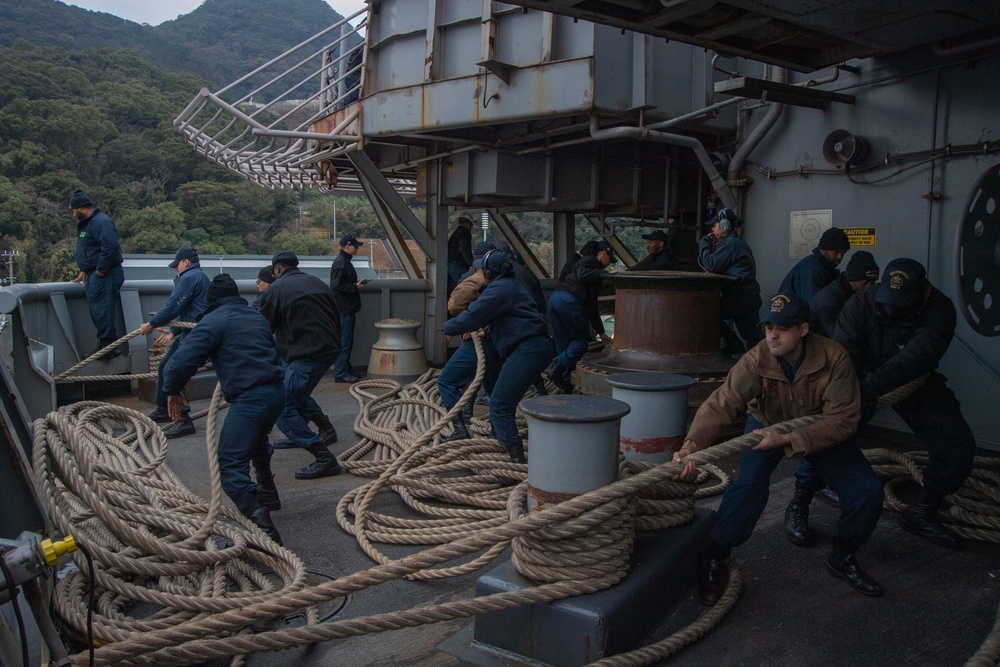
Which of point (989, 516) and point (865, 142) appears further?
point (865, 142)

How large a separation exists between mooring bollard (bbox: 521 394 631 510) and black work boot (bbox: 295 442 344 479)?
2874 mm

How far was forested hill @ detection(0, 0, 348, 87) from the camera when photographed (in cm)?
7175

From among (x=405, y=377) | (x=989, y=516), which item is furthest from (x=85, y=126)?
(x=989, y=516)

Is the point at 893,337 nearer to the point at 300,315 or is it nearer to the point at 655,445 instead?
the point at 655,445

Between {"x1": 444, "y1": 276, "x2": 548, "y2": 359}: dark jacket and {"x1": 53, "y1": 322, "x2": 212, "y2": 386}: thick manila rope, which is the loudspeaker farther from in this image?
{"x1": 53, "y1": 322, "x2": 212, "y2": 386}: thick manila rope

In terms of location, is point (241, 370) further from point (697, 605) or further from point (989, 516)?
point (989, 516)

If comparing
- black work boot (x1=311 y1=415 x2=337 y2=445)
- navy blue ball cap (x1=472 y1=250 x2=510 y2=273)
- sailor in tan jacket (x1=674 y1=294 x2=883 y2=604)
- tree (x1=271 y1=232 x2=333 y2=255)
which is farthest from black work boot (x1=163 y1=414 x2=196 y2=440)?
tree (x1=271 y1=232 x2=333 y2=255)

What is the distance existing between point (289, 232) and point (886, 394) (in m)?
45.6

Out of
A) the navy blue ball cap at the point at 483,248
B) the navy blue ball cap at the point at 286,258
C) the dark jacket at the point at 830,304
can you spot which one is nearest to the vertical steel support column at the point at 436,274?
the navy blue ball cap at the point at 483,248

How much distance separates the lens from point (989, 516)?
4.30 m

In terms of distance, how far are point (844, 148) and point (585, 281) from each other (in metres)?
2.97

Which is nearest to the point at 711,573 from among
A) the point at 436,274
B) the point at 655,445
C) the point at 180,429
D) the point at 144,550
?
the point at 655,445

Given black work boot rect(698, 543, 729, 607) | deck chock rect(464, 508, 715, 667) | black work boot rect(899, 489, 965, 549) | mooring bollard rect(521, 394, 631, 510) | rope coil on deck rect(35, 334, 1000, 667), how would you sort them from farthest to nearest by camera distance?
black work boot rect(899, 489, 965, 549)
black work boot rect(698, 543, 729, 607)
mooring bollard rect(521, 394, 631, 510)
deck chock rect(464, 508, 715, 667)
rope coil on deck rect(35, 334, 1000, 667)

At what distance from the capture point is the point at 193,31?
315 feet
